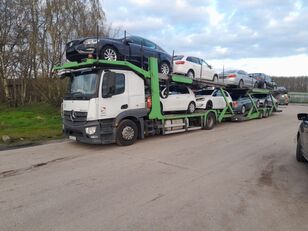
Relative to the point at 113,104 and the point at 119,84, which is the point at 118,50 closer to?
the point at 119,84

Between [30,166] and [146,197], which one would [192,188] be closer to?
[146,197]

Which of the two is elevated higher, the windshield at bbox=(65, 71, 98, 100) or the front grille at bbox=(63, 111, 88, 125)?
the windshield at bbox=(65, 71, 98, 100)

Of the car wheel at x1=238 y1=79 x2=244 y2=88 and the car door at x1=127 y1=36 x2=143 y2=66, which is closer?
the car door at x1=127 y1=36 x2=143 y2=66

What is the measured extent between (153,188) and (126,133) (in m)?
4.15

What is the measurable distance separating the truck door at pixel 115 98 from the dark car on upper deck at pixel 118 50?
0.91 m

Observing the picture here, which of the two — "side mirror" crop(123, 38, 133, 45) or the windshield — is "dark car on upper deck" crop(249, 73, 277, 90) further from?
the windshield

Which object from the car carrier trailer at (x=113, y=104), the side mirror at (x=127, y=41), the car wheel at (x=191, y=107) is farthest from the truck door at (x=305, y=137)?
the car wheel at (x=191, y=107)

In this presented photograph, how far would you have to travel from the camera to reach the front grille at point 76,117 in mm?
8664

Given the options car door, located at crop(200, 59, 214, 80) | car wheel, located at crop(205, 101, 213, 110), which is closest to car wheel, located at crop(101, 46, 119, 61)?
car wheel, located at crop(205, 101, 213, 110)

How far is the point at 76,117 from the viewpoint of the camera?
8.91 m

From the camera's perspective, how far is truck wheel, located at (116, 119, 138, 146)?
30.2ft

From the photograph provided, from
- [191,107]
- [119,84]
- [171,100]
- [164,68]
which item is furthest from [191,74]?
[119,84]

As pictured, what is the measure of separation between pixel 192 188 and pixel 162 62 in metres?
7.34

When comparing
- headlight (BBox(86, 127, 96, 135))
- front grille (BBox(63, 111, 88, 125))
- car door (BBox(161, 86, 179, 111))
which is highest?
car door (BBox(161, 86, 179, 111))
